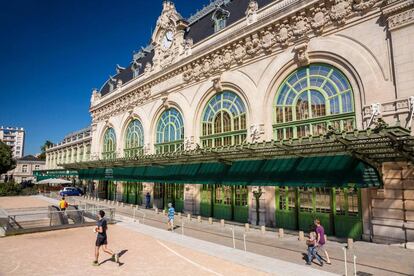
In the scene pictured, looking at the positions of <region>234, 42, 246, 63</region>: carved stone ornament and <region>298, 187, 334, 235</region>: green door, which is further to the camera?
<region>234, 42, 246, 63</region>: carved stone ornament

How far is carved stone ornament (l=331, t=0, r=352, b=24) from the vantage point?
17312 millimetres

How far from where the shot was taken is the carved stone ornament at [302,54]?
19078 mm

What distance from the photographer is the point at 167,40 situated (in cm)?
3378

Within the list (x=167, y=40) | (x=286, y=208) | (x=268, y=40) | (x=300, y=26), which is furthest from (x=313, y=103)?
(x=167, y=40)

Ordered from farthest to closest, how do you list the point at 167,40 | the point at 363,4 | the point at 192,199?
the point at 167,40
the point at 192,199
the point at 363,4

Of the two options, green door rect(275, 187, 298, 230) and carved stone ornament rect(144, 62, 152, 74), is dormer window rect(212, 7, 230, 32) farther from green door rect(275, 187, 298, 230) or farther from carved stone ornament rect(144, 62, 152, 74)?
green door rect(275, 187, 298, 230)

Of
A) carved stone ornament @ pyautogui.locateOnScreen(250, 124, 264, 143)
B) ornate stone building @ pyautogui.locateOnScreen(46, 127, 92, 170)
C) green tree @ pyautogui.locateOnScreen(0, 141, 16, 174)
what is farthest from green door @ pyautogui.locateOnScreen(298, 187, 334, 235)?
green tree @ pyautogui.locateOnScreen(0, 141, 16, 174)

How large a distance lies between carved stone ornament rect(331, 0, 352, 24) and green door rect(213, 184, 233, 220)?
14066 mm

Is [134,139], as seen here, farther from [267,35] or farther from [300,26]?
[300,26]

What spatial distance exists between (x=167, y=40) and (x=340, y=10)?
2085cm

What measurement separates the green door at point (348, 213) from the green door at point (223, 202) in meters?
8.58

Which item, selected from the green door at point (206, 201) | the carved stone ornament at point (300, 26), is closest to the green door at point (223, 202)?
the green door at point (206, 201)

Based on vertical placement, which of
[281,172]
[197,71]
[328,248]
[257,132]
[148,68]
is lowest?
[328,248]

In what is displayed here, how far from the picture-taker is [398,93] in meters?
14.9
